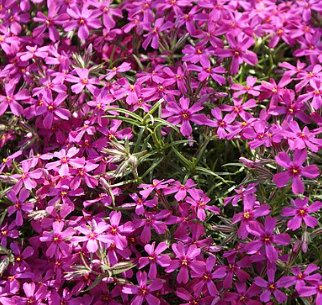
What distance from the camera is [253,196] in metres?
2.10

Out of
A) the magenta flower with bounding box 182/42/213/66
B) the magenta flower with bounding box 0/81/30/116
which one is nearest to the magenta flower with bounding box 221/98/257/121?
the magenta flower with bounding box 182/42/213/66

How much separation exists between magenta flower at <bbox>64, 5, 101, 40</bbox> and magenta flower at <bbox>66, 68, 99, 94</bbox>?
242 millimetres

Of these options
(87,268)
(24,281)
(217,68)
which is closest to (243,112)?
(217,68)

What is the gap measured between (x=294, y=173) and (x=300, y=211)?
0.48 feet

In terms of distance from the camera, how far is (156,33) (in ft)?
8.68

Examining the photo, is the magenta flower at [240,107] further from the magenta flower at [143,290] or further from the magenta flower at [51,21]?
the magenta flower at [51,21]

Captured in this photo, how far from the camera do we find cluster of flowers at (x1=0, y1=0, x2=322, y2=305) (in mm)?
2082

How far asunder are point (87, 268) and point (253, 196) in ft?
2.26

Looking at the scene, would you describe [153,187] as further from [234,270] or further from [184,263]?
[234,270]

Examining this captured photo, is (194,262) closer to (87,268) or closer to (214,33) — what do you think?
(87,268)

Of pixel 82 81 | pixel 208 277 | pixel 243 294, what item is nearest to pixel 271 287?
pixel 243 294

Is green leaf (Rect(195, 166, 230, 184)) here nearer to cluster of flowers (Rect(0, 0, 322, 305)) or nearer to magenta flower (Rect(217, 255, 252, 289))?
cluster of flowers (Rect(0, 0, 322, 305))

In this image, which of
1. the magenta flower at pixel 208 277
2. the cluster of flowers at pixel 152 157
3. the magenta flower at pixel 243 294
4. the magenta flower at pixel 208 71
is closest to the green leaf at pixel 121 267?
the cluster of flowers at pixel 152 157

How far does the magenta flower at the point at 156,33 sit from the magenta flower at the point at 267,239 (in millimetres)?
1036
